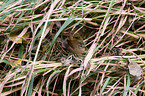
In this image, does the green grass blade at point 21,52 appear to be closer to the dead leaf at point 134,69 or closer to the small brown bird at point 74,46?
the small brown bird at point 74,46

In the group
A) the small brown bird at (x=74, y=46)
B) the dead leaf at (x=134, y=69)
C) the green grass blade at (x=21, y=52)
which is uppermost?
the green grass blade at (x=21, y=52)

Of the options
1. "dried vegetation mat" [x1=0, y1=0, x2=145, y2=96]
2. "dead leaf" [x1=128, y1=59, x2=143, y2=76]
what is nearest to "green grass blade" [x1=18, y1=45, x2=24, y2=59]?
"dried vegetation mat" [x1=0, y1=0, x2=145, y2=96]

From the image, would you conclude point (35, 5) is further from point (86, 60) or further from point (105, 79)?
point (105, 79)

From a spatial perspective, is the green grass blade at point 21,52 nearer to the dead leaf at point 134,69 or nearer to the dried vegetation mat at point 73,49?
the dried vegetation mat at point 73,49

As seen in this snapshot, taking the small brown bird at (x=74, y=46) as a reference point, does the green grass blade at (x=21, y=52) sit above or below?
above

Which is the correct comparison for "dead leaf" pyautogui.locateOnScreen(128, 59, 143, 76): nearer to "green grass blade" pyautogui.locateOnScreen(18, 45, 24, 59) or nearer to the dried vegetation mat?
the dried vegetation mat

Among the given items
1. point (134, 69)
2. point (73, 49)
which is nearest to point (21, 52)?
point (73, 49)

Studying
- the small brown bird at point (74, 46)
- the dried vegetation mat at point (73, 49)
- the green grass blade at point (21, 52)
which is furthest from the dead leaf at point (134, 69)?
the green grass blade at point (21, 52)

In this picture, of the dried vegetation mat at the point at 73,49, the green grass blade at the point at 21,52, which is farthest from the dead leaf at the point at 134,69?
the green grass blade at the point at 21,52

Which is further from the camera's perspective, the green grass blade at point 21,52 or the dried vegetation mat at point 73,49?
the green grass blade at point 21,52
